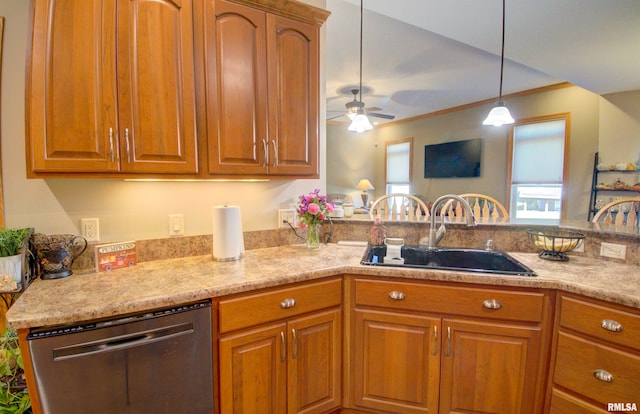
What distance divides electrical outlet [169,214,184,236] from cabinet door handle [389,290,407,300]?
3.97 ft

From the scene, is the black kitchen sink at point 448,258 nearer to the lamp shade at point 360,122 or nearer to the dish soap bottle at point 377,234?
the dish soap bottle at point 377,234

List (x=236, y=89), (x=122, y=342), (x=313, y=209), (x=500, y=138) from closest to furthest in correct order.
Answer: (x=122, y=342)
(x=236, y=89)
(x=313, y=209)
(x=500, y=138)

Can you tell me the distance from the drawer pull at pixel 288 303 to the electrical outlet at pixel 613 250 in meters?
1.71

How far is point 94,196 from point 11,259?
1.35 ft

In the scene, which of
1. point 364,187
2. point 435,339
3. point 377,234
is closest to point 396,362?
point 435,339

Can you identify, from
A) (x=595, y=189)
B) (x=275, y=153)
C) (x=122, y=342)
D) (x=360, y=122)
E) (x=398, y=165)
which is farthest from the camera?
(x=398, y=165)

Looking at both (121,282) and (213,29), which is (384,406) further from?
(213,29)

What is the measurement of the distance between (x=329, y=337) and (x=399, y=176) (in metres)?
6.23

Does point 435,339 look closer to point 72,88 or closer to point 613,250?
point 613,250

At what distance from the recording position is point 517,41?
8.49 ft

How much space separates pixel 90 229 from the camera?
1.46 meters

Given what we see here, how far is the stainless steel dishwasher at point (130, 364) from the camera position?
0.96 metres

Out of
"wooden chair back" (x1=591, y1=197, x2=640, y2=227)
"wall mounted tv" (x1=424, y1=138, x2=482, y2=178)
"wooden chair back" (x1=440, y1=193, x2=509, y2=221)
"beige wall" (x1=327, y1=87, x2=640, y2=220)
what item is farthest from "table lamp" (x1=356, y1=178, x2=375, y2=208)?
"wooden chair back" (x1=591, y1=197, x2=640, y2=227)

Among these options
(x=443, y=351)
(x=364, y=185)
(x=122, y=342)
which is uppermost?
(x=364, y=185)
